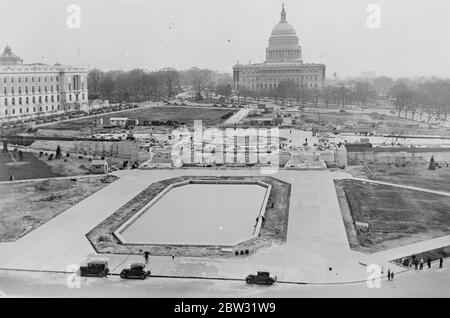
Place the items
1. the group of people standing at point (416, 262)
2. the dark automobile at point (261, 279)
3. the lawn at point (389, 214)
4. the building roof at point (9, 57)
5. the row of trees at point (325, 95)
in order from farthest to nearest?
the row of trees at point (325, 95), the building roof at point (9, 57), the lawn at point (389, 214), the group of people standing at point (416, 262), the dark automobile at point (261, 279)

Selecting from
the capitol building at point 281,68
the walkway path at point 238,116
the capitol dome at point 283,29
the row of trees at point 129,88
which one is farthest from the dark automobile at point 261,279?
the capitol dome at point 283,29

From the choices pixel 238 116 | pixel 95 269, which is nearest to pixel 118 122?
pixel 238 116

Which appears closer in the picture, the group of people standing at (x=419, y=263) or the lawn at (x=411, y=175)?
the group of people standing at (x=419, y=263)

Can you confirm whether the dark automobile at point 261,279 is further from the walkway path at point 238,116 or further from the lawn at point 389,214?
the walkway path at point 238,116

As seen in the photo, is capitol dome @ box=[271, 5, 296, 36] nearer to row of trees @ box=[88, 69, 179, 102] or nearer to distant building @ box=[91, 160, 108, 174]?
row of trees @ box=[88, 69, 179, 102]

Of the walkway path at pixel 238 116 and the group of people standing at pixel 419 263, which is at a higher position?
the walkway path at pixel 238 116

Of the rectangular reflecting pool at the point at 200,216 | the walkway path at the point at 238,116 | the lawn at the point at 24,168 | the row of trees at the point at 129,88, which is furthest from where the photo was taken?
the row of trees at the point at 129,88

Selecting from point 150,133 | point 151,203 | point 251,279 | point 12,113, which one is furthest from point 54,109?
point 251,279
